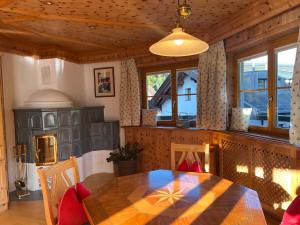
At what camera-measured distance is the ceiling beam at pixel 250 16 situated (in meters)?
2.22

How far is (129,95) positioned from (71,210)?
2949 millimetres

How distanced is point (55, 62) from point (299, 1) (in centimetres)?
357

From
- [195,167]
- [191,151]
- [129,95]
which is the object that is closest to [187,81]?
[129,95]

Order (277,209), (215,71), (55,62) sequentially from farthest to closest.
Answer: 1. (55,62)
2. (215,71)
3. (277,209)

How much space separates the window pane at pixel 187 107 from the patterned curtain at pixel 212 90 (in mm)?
430

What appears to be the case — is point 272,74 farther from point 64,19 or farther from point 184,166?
point 64,19

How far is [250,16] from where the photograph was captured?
8.61 ft

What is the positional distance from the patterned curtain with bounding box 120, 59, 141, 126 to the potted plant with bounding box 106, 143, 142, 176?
20.0 inches

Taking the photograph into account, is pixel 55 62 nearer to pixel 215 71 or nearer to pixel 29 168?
pixel 29 168

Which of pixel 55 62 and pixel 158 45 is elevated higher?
pixel 55 62

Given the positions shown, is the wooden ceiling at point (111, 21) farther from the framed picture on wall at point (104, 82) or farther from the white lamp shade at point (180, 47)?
the white lamp shade at point (180, 47)

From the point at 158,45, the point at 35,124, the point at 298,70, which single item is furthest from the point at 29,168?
the point at 298,70

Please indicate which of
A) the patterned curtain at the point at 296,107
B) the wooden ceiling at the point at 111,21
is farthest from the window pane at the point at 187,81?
the patterned curtain at the point at 296,107

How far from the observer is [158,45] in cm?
167
